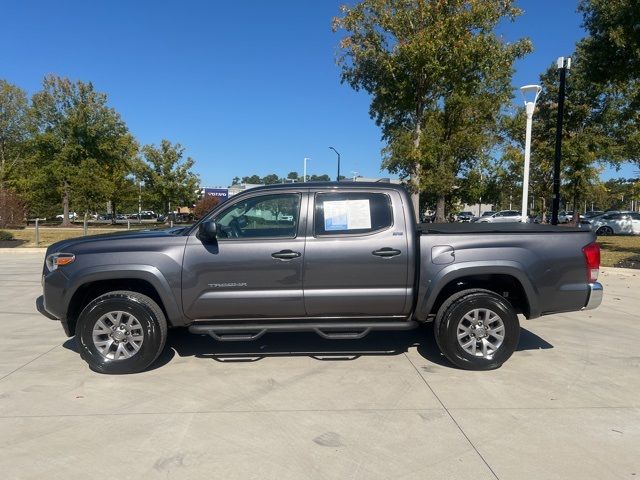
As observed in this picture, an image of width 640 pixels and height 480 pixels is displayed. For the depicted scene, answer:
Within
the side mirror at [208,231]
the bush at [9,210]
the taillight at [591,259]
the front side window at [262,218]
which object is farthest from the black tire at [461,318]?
the bush at [9,210]

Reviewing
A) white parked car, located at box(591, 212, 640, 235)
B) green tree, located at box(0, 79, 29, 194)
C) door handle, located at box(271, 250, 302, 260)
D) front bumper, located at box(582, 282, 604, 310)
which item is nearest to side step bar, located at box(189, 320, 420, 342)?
door handle, located at box(271, 250, 302, 260)

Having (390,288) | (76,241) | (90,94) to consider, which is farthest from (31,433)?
(90,94)

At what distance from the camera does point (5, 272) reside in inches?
502

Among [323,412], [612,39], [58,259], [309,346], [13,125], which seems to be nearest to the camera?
[323,412]

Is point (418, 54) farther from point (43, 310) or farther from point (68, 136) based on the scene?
point (68, 136)

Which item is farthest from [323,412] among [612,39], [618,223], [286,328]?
[618,223]

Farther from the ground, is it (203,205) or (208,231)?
(203,205)

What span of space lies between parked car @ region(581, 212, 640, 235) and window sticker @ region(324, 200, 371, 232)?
29.6 meters

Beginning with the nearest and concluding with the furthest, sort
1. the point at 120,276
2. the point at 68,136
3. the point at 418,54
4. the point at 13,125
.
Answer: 1. the point at 120,276
2. the point at 418,54
3. the point at 68,136
4. the point at 13,125

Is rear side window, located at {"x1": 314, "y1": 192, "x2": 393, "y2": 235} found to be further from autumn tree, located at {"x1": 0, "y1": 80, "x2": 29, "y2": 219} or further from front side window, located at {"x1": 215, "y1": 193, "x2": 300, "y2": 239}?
autumn tree, located at {"x1": 0, "y1": 80, "x2": 29, "y2": 219}

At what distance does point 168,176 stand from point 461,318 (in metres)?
37.3

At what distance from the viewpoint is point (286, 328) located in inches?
198

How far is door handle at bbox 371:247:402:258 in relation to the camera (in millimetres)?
4961

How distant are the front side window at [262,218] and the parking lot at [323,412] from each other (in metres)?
1.41
